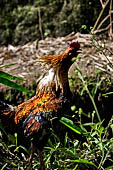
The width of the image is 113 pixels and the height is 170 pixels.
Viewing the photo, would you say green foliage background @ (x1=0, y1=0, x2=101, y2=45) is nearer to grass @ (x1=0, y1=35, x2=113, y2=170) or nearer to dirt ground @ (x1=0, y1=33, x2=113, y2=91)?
dirt ground @ (x1=0, y1=33, x2=113, y2=91)

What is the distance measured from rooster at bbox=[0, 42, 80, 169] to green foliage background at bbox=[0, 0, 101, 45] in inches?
72.2

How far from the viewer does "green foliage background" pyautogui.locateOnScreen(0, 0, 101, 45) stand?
4.50m

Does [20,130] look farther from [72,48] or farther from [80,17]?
[80,17]

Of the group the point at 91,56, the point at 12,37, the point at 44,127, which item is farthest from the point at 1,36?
the point at 44,127

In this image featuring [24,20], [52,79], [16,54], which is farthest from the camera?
[24,20]

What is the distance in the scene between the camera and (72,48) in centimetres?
278

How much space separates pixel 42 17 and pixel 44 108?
2.38 meters

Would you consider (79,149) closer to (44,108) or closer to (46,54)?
(44,108)

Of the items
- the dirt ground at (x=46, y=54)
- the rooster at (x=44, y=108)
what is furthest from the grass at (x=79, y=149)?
the dirt ground at (x=46, y=54)

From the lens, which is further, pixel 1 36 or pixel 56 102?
pixel 1 36

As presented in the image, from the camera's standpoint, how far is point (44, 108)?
258cm

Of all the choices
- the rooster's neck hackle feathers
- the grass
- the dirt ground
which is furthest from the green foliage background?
the rooster's neck hackle feathers

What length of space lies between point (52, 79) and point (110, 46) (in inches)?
61.0

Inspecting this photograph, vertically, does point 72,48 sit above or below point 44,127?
above
